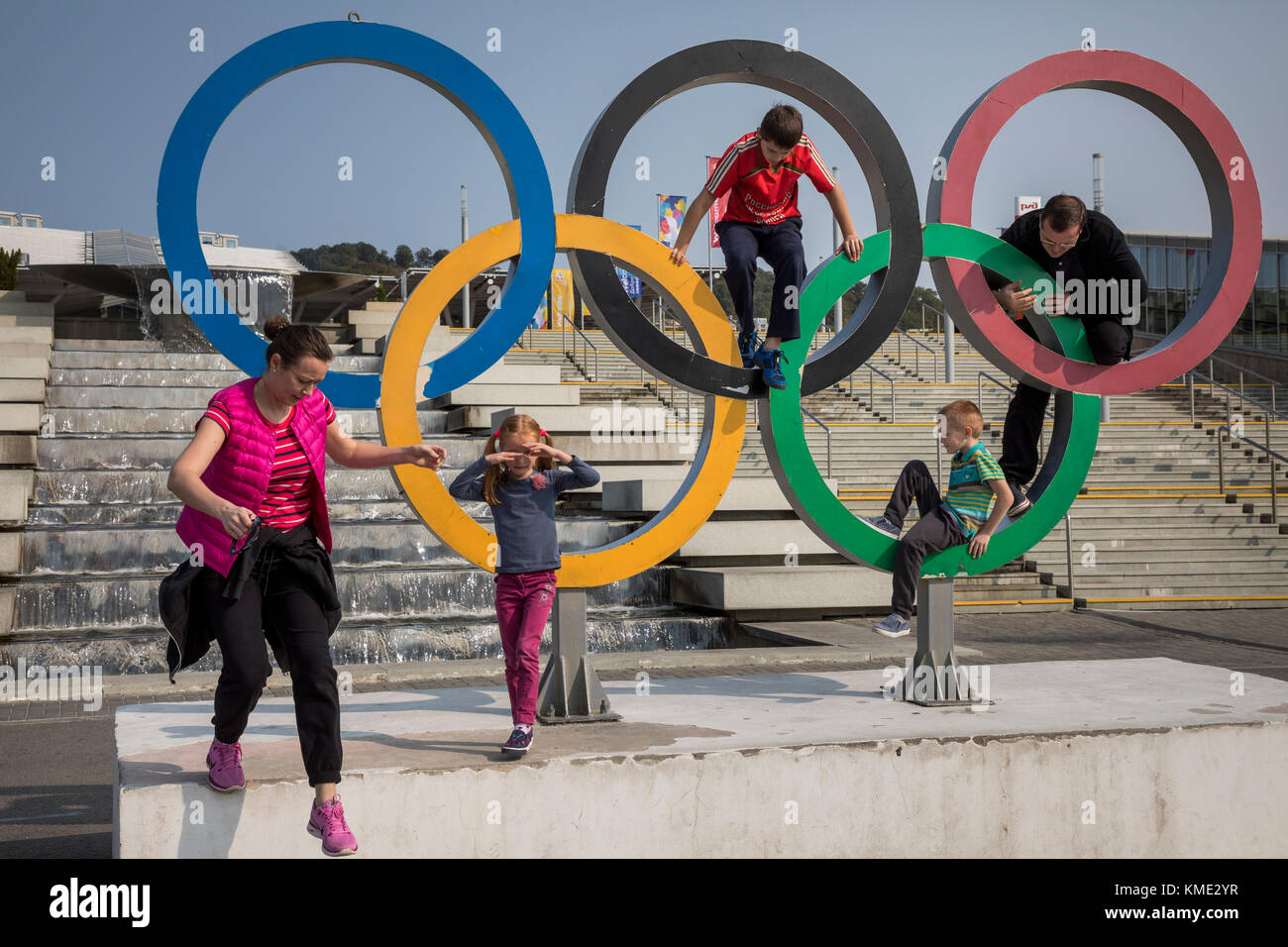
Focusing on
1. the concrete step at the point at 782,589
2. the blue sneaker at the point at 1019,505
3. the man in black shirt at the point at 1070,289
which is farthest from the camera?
the concrete step at the point at 782,589

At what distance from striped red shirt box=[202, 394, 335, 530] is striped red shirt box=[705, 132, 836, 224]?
9.40 ft

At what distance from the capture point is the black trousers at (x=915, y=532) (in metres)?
6.37

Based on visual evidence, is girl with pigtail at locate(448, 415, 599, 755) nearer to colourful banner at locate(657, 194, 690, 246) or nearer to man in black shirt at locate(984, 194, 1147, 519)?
man in black shirt at locate(984, 194, 1147, 519)

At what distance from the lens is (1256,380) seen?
3111 centimetres

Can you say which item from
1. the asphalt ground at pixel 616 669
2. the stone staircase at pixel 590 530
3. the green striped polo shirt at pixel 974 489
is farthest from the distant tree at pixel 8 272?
the green striped polo shirt at pixel 974 489

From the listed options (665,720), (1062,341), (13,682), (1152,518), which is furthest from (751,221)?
(1152,518)

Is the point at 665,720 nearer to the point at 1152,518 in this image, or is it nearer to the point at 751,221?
the point at 751,221

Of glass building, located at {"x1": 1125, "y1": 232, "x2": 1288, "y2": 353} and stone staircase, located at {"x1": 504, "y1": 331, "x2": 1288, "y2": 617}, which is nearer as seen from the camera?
→ stone staircase, located at {"x1": 504, "y1": 331, "x2": 1288, "y2": 617}

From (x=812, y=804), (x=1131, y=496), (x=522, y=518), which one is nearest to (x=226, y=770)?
(x=522, y=518)

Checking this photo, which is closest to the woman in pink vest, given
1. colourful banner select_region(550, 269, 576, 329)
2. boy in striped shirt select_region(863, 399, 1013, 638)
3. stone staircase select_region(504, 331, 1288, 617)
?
boy in striped shirt select_region(863, 399, 1013, 638)

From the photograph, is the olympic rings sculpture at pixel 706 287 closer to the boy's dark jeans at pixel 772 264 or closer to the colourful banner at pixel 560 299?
the boy's dark jeans at pixel 772 264

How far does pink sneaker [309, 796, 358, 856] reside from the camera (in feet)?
13.8

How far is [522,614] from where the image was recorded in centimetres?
557

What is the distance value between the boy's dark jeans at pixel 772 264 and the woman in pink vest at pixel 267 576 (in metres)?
2.72
